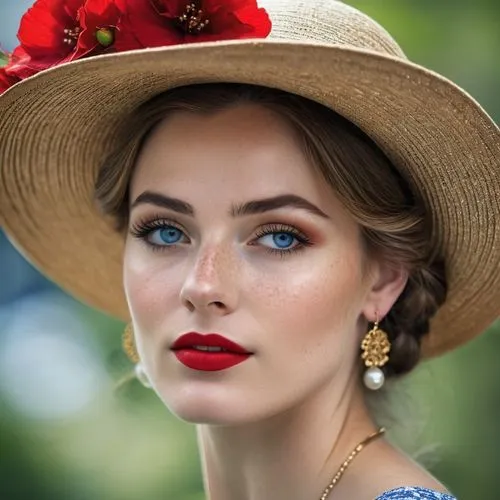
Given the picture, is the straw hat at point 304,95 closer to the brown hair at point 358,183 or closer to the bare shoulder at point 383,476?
the brown hair at point 358,183

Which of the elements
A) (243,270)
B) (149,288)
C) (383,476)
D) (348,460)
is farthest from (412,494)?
(149,288)

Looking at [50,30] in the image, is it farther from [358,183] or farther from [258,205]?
[358,183]

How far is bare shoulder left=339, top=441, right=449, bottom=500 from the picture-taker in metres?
1.96

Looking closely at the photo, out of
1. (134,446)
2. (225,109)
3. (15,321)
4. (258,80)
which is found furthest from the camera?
(15,321)

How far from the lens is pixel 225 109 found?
6.48 feet

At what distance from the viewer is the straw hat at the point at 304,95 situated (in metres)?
1.73

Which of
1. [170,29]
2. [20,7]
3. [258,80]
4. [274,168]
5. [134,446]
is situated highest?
[20,7]

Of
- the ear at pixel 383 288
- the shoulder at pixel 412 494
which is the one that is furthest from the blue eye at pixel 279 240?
the shoulder at pixel 412 494

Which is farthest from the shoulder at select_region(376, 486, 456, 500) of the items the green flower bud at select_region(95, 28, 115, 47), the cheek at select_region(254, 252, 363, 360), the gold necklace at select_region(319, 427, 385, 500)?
the green flower bud at select_region(95, 28, 115, 47)

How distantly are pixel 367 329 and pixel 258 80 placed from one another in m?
0.60

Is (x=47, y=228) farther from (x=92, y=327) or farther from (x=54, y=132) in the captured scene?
(x=92, y=327)

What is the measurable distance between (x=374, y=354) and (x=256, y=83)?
2.06 ft

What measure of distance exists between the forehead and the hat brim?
0.09 metres

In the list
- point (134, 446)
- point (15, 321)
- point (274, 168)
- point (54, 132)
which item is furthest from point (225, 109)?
point (15, 321)
